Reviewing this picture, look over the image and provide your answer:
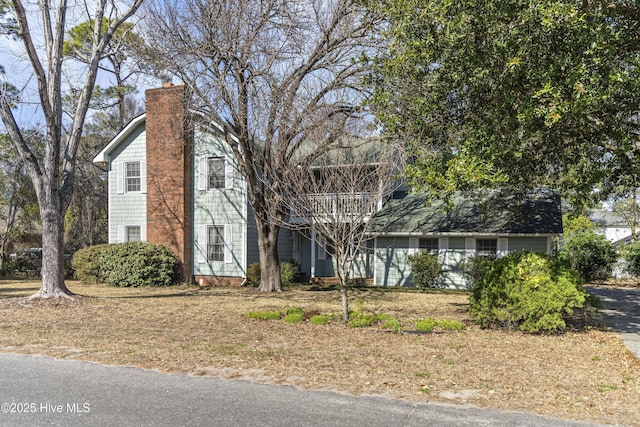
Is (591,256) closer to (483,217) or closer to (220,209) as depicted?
(483,217)

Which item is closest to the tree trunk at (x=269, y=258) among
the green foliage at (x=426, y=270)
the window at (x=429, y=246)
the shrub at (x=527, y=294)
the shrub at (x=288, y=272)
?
the shrub at (x=288, y=272)

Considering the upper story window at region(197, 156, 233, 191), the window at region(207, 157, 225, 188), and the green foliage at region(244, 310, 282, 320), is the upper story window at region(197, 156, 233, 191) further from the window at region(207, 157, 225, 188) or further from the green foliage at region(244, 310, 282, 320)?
the green foliage at region(244, 310, 282, 320)

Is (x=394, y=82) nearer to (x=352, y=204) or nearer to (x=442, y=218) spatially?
(x=352, y=204)

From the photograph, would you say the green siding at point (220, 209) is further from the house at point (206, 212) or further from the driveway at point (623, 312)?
the driveway at point (623, 312)

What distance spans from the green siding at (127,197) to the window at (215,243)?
120 inches

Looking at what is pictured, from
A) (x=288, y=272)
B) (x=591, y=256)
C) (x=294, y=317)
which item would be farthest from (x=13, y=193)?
(x=591, y=256)

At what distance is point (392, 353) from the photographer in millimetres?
8203

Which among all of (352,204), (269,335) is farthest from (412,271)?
(269,335)

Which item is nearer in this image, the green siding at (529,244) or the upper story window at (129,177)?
the green siding at (529,244)

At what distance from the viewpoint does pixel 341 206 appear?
435 inches

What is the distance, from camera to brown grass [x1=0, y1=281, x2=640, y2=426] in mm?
6094

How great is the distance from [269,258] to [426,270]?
6.08 meters

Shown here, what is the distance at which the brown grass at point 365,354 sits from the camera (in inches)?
240

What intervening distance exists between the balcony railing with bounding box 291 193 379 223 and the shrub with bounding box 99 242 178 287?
11.2 metres
